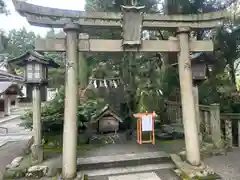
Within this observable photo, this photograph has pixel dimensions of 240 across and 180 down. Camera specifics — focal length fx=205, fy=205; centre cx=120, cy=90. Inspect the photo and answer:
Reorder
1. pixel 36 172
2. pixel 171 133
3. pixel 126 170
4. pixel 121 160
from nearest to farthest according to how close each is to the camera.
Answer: pixel 36 172, pixel 126 170, pixel 121 160, pixel 171 133

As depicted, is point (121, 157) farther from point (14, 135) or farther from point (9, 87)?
point (9, 87)

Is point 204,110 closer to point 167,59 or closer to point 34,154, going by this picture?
point 167,59

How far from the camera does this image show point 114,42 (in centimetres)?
476

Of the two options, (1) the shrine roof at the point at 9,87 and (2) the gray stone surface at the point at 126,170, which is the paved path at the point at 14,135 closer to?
(2) the gray stone surface at the point at 126,170

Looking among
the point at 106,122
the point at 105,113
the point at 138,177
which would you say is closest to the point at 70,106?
the point at 138,177

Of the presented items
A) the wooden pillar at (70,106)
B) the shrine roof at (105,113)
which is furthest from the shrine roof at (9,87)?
the wooden pillar at (70,106)

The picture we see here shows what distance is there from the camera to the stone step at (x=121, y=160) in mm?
5125

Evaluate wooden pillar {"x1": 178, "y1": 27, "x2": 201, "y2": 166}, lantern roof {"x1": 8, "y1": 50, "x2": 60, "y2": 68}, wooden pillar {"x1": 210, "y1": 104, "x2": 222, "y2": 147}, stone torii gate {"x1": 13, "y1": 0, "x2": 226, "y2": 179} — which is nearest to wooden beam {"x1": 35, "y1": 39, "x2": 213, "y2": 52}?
stone torii gate {"x1": 13, "y1": 0, "x2": 226, "y2": 179}

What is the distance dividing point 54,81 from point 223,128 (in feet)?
27.9

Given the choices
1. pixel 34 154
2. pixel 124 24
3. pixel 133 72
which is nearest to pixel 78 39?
pixel 124 24

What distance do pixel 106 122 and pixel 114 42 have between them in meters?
3.48

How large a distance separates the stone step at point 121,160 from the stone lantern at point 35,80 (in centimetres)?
113

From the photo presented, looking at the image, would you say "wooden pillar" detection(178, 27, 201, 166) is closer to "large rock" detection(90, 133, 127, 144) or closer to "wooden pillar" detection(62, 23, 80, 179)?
"wooden pillar" detection(62, 23, 80, 179)

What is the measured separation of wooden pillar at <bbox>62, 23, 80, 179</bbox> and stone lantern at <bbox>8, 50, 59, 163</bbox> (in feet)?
4.02
